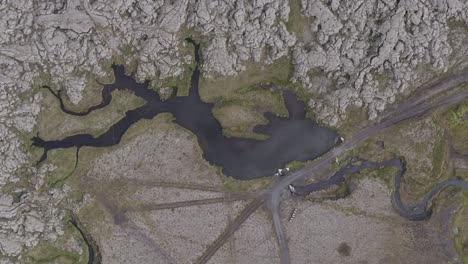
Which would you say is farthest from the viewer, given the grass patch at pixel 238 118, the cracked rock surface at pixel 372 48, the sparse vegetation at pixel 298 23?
the grass patch at pixel 238 118

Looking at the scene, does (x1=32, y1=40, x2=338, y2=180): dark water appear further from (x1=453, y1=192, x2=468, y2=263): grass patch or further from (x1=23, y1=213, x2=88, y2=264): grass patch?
(x1=453, y1=192, x2=468, y2=263): grass patch

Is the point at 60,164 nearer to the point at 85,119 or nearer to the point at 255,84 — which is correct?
the point at 85,119

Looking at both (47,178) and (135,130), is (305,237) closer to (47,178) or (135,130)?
(135,130)

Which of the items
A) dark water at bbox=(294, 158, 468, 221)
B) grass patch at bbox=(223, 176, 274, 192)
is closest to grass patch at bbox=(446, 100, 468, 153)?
dark water at bbox=(294, 158, 468, 221)

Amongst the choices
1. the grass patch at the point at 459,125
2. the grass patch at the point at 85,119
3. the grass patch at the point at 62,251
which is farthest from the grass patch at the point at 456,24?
the grass patch at the point at 62,251

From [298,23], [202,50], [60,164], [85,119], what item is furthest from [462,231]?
[60,164]

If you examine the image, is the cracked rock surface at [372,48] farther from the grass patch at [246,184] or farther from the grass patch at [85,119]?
the grass patch at [85,119]
